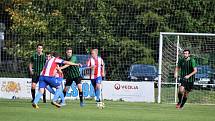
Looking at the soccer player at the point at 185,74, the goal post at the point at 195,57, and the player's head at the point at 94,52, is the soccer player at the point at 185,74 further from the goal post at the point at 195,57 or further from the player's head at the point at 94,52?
the goal post at the point at 195,57

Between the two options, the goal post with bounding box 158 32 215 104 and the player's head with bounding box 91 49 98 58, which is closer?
the player's head with bounding box 91 49 98 58

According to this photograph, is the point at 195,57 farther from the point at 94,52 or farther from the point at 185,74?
the point at 94,52

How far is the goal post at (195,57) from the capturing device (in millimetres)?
28594

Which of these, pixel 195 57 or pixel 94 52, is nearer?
pixel 94 52

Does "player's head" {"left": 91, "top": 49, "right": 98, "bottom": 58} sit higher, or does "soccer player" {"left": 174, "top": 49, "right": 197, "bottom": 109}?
"player's head" {"left": 91, "top": 49, "right": 98, "bottom": 58}

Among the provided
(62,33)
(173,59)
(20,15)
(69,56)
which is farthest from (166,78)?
(20,15)

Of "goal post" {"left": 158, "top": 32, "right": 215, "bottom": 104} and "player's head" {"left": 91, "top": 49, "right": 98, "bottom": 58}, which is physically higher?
"player's head" {"left": 91, "top": 49, "right": 98, "bottom": 58}

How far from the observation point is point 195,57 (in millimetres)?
29312

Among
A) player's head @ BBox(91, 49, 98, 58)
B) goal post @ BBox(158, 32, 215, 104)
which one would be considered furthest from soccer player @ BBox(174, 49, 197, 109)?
goal post @ BBox(158, 32, 215, 104)

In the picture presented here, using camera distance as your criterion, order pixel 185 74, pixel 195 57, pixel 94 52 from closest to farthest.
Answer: pixel 94 52
pixel 185 74
pixel 195 57

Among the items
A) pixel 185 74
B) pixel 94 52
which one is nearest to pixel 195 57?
pixel 185 74

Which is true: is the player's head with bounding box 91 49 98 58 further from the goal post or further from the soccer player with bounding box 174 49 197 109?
the goal post

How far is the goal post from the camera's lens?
93.8 ft

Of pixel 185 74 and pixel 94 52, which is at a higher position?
pixel 94 52
